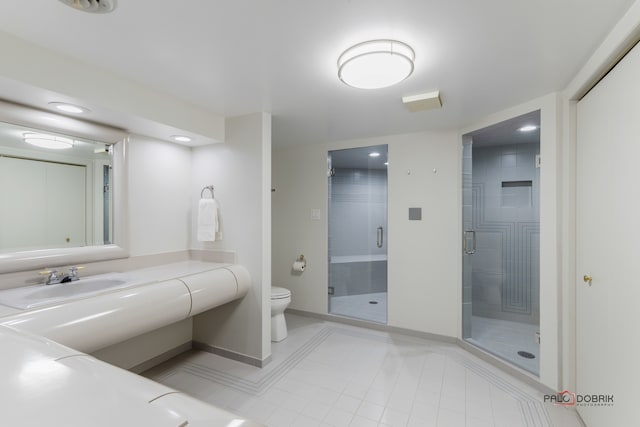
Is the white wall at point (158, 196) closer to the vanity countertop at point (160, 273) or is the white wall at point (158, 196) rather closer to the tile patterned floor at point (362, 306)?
the vanity countertop at point (160, 273)

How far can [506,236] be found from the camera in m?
3.33

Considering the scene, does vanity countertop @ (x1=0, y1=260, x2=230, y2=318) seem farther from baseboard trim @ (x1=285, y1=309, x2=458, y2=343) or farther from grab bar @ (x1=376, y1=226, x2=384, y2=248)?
grab bar @ (x1=376, y1=226, x2=384, y2=248)

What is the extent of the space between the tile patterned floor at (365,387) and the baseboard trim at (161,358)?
63 millimetres

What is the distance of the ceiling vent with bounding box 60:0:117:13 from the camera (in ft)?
3.78

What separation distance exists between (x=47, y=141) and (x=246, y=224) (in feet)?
4.67

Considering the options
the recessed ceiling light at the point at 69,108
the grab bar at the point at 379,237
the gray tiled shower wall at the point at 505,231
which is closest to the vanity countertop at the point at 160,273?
the recessed ceiling light at the point at 69,108

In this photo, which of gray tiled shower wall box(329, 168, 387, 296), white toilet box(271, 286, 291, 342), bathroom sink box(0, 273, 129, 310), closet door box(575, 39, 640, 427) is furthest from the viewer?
gray tiled shower wall box(329, 168, 387, 296)

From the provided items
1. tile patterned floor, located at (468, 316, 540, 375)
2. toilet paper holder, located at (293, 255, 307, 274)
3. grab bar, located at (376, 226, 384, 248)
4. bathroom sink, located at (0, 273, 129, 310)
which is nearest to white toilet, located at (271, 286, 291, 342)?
toilet paper holder, located at (293, 255, 307, 274)

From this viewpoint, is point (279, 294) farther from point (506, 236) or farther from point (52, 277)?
point (506, 236)

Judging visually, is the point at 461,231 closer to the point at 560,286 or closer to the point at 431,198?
the point at 431,198

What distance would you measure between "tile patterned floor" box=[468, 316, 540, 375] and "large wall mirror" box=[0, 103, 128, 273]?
3216 millimetres

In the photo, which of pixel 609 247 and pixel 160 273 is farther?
pixel 160 273

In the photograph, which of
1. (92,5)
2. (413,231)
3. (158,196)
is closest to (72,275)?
(158,196)

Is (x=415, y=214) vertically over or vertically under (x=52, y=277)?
over
